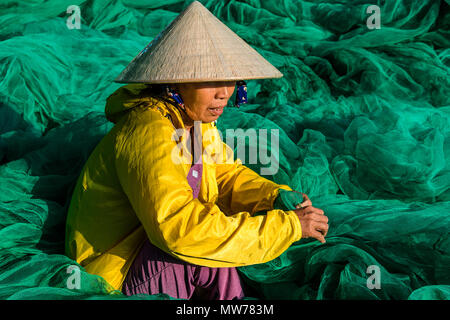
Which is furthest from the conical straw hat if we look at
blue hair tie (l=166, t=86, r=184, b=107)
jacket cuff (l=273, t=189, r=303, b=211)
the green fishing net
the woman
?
the green fishing net

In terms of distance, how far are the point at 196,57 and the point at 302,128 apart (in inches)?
60.5

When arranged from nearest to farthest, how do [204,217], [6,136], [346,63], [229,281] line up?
[204,217]
[229,281]
[6,136]
[346,63]

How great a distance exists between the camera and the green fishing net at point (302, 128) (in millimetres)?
2238

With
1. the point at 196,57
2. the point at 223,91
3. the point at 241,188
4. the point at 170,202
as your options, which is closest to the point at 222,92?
the point at 223,91

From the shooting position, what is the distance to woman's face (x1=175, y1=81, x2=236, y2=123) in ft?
6.24

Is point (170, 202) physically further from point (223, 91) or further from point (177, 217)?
point (223, 91)

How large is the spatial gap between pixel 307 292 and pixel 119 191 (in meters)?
0.87

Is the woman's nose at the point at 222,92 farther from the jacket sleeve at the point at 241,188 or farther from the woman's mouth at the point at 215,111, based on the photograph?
the jacket sleeve at the point at 241,188

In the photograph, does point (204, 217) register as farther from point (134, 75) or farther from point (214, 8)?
point (214, 8)

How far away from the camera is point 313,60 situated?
3.82 m

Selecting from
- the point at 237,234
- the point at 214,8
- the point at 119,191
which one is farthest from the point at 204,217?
the point at 214,8

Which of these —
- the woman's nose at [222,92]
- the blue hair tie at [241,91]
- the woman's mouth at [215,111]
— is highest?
the woman's nose at [222,92]

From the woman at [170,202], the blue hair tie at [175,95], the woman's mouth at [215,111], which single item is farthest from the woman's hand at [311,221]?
the blue hair tie at [175,95]

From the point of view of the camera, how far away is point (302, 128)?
331cm
